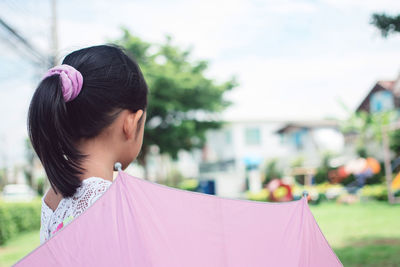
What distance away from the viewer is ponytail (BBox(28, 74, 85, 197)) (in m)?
1.36

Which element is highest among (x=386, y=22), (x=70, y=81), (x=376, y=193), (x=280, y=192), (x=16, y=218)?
(x=386, y=22)

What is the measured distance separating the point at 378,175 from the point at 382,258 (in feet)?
51.6

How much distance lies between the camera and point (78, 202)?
1.37 metres

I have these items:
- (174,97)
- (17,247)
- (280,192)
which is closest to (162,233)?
(17,247)

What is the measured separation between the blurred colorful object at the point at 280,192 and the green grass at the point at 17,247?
8.49 m

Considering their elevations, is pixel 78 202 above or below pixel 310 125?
below

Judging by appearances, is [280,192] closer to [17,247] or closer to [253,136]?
[17,247]

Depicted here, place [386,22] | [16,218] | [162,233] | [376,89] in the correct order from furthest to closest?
[376,89] → [16,218] → [386,22] → [162,233]

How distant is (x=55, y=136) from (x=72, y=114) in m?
0.09

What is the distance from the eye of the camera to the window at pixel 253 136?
3656 centimetres

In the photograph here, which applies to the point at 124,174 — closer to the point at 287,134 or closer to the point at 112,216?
the point at 112,216

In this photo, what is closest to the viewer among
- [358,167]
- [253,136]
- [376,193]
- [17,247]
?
[17,247]

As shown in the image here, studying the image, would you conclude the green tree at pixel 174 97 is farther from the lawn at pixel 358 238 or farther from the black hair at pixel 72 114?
the black hair at pixel 72 114

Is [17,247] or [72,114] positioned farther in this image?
[17,247]
